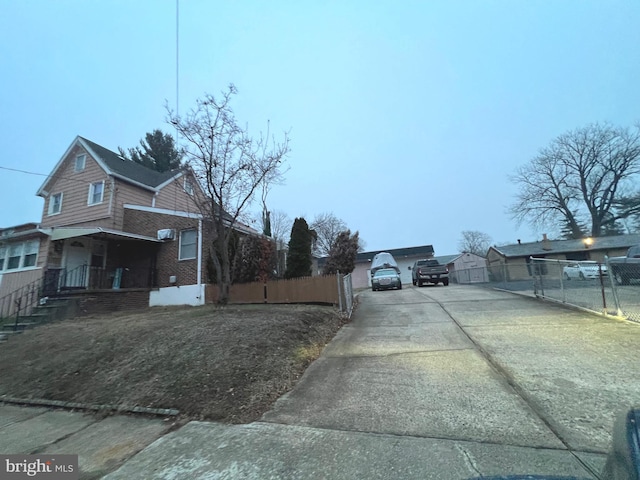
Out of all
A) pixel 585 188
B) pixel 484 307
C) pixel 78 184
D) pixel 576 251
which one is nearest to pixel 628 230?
pixel 585 188

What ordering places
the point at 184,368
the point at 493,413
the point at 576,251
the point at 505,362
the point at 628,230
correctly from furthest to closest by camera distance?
the point at 628,230
the point at 576,251
the point at 184,368
the point at 505,362
the point at 493,413

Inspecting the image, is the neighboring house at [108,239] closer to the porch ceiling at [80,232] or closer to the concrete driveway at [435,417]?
the porch ceiling at [80,232]

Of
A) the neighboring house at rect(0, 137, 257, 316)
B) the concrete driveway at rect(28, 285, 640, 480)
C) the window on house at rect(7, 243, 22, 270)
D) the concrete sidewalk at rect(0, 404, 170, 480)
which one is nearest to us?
the concrete driveway at rect(28, 285, 640, 480)

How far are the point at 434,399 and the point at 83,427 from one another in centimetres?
460

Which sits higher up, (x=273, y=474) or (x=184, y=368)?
(x=184, y=368)

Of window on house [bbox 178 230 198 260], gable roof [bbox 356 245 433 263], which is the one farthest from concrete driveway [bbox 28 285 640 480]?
gable roof [bbox 356 245 433 263]

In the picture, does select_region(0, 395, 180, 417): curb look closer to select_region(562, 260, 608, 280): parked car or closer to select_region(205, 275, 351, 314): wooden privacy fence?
select_region(205, 275, 351, 314): wooden privacy fence

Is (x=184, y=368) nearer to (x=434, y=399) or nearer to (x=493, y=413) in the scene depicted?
(x=434, y=399)

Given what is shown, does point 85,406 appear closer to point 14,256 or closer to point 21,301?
point 21,301

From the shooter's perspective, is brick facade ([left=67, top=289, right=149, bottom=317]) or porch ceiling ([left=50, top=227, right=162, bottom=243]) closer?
brick facade ([left=67, top=289, right=149, bottom=317])

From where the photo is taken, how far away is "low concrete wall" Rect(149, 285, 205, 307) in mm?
13554

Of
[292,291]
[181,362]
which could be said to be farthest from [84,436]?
[292,291]

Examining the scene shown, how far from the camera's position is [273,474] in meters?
2.71

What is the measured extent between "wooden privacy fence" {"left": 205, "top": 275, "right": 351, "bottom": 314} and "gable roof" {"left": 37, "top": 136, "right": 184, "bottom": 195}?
7455mm
